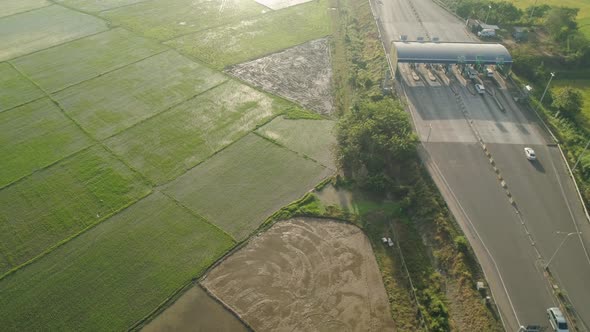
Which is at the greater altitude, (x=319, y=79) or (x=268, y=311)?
(x=319, y=79)

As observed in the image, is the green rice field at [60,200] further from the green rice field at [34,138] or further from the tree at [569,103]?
the tree at [569,103]

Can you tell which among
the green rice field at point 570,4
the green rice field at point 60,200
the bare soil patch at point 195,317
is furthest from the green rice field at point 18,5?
the green rice field at point 570,4

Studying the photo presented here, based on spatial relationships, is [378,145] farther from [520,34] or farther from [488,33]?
[520,34]

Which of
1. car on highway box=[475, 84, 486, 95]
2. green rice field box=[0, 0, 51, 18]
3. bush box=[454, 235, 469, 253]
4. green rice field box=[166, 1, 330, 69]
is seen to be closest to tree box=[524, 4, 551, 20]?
car on highway box=[475, 84, 486, 95]

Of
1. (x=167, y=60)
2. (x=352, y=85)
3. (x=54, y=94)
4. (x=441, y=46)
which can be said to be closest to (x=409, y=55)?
(x=441, y=46)

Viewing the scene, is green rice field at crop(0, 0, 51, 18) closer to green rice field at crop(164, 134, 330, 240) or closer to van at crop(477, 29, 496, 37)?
green rice field at crop(164, 134, 330, 240)

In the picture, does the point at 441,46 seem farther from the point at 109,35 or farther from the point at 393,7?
the point at 109,35
